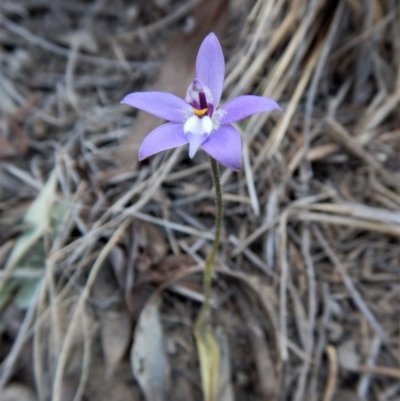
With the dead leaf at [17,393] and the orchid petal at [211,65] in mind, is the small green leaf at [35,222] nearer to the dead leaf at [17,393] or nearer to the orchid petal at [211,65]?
the dead leaf at [17,393]

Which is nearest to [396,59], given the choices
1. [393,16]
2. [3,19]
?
[393,16]

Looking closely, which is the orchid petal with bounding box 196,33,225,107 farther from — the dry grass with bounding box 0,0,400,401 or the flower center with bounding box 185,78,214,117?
the dry grass with bounding box 0,0,400,401

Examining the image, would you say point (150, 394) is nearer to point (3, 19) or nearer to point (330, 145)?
point (330, 145)

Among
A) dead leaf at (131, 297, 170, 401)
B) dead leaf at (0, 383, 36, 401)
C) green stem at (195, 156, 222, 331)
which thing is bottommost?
dead leaf at (0, 383, 36, 401)

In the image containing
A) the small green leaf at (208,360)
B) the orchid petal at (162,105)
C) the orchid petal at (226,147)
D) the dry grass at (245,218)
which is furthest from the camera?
the dry grass at (245,218)

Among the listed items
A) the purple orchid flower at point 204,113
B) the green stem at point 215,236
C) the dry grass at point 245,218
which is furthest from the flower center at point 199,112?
the dry grass at point 245,218

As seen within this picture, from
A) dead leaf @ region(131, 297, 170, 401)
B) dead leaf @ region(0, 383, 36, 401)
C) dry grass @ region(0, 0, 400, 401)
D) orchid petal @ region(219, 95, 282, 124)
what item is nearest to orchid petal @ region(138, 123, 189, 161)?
orchid petal @ region(219, 95, 282, 124)
